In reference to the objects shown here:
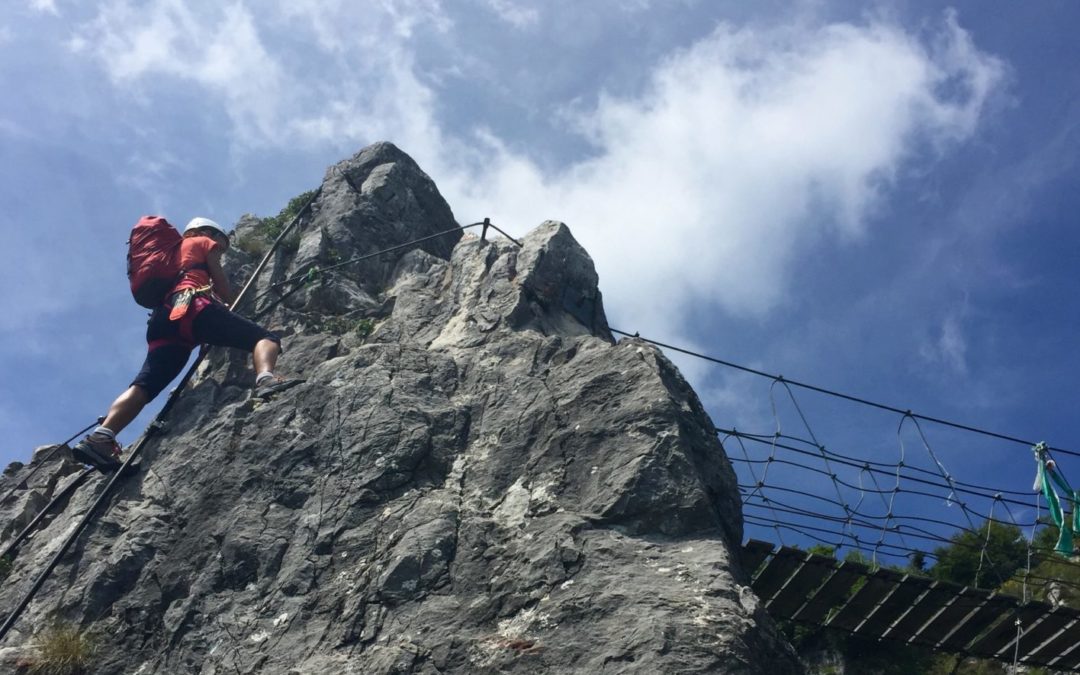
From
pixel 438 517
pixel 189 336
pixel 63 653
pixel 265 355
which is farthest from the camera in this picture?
pixel 189 336

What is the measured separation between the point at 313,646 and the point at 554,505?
2.21 metres

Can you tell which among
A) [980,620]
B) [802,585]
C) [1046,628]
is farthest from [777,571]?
[1046,628]

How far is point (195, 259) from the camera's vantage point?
12.7 meters

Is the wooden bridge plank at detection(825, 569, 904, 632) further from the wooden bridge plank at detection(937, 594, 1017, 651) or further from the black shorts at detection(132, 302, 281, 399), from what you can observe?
the black shorts at detection(132, 302, 281, 399)

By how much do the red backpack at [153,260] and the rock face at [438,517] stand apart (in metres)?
1.19

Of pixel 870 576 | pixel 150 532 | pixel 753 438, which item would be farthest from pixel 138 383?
pixel 870 576

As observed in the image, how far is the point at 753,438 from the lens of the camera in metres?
13.3

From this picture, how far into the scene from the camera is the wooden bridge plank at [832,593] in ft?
39.1

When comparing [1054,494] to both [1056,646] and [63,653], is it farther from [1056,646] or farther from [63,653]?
[63,653]

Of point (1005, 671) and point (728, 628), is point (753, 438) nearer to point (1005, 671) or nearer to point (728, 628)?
point (728, 628)

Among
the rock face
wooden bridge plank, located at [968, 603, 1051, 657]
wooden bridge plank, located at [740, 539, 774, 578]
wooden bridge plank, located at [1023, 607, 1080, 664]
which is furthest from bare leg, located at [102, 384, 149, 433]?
wooden bridge plank, located at [1023, 607, 1080, 664]

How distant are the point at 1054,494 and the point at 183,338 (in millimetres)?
11152

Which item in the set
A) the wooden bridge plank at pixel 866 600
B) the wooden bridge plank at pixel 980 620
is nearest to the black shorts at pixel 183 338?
the wooden bridge plank at pixel 866 600

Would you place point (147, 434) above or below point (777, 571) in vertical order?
below
